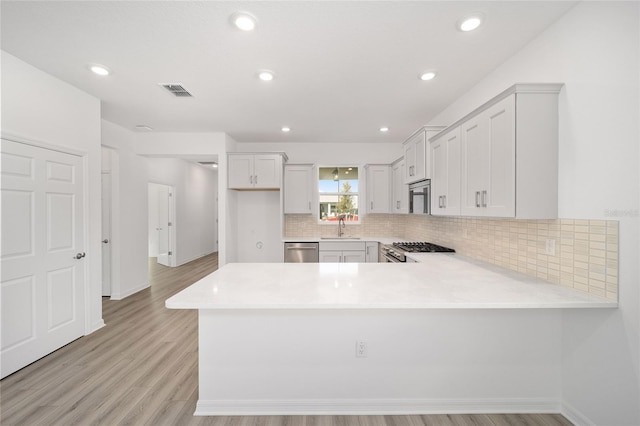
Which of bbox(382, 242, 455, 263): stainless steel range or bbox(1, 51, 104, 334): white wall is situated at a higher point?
bbox(1, 51, 104, 334): white wall

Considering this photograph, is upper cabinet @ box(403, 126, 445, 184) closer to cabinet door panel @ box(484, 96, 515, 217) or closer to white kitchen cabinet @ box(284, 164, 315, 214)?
cabinet door panel @ box(484, 96, 515, 217)

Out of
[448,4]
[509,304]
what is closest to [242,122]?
[448,4]

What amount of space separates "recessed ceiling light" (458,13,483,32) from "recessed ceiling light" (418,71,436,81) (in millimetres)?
630

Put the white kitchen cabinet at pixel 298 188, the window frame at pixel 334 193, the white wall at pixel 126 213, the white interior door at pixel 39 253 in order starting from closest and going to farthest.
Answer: the white interior door at pixel 39 253 < the white wall at pixel 126 213 < the white kitchen cabinet at pixel 298 188 < the window frame at pixel 334 193

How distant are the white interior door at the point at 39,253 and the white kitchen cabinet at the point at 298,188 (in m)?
2.89

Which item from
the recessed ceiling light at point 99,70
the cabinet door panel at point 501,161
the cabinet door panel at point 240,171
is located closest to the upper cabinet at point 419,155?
the cabinet door panel at point 501,161

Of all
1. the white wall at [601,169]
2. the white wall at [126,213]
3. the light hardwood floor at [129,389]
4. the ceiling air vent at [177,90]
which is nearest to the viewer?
the white wall at [601,169]

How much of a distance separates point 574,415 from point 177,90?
4479 mm

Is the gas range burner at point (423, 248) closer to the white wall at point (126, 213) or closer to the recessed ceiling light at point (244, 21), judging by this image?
the recessed ceiling light at point (244, 21)

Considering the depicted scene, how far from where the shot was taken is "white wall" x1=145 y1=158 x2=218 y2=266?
653 cm

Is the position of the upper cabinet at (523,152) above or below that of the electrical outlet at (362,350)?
above

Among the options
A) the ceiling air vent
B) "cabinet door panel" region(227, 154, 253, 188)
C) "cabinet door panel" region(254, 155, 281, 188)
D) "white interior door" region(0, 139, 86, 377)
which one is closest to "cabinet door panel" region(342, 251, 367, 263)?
"cabinet door panel" region(254, 155, 281, 188)

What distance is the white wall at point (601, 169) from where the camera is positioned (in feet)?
4.81

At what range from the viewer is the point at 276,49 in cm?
221
